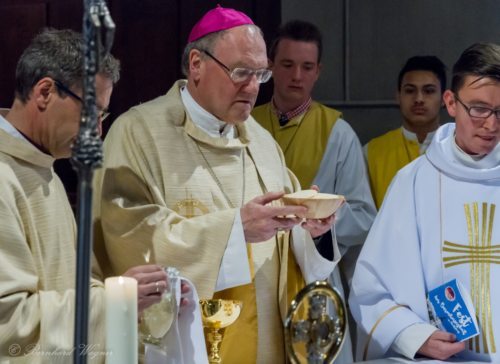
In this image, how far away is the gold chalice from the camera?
3.73m

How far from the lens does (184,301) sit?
3.41 meters

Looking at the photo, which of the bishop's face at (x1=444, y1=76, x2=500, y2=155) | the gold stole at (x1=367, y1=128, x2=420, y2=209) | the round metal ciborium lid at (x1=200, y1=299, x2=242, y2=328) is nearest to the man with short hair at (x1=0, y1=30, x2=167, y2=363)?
the round metal ciborium lid at (x1=200, y1=299, x2=242, y2=328)

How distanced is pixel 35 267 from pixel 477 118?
1.59 metres

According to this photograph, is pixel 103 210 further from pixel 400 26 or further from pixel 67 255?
pixel 400 26

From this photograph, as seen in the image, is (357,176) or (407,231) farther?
(357,176)

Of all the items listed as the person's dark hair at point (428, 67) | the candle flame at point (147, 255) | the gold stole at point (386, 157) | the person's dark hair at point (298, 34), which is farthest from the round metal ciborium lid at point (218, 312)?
the person's dark hair at point (428, 67)

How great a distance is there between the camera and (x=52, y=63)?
3.21 m

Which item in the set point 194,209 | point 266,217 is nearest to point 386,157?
point 194,209

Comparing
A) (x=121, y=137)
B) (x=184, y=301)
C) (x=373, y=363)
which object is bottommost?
(x=373, y=363)

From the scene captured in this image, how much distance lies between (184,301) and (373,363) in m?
0.66

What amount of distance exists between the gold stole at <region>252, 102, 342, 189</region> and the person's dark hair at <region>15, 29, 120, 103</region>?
227 cm

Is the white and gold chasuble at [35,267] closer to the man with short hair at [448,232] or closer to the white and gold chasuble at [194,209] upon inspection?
the white and gold chasuble at [194,209]

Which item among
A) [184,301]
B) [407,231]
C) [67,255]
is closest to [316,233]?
[407,231]

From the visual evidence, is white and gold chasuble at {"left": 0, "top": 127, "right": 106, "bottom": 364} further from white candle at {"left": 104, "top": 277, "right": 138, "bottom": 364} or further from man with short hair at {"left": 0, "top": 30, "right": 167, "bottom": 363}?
white candle at {"left": 104, "top": 277, "right": 138, "bottom": 364}
